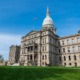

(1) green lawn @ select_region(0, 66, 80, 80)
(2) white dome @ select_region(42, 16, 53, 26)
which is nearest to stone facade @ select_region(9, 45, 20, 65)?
(2) white dome @ select_region(42, 16, 53, 26)

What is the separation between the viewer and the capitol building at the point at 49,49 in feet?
240

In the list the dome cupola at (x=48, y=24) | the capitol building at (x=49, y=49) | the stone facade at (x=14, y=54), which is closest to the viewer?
the capitol building at (x=49, y=49)

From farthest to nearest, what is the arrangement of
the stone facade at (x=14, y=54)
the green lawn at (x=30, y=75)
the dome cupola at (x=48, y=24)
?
1. the dome cupola at (x=48, y=24)
2. the stone facade at (x=14, y=54)
3. the green lawn at (x=30, y=75)

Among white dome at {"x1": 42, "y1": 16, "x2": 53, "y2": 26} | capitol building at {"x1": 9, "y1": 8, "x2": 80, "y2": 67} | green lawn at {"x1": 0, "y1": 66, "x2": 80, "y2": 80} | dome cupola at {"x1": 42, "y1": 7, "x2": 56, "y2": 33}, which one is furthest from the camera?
white dome at {"x1": 42, "y1": 16, "x2": 53, "y2": 26}

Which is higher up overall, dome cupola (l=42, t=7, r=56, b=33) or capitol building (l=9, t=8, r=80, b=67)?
dome cupola (l=42, t=7, r=56, b=33)

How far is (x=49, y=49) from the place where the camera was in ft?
241

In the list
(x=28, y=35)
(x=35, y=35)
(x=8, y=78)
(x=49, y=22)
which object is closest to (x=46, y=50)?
(x=35, y=35)

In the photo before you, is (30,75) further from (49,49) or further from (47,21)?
(47,21)

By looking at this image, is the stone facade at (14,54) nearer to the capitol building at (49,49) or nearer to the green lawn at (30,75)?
the capitol building at (49,49)

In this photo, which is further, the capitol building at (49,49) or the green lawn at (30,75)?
the capitol building at (49,49)

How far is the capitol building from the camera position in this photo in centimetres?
7325

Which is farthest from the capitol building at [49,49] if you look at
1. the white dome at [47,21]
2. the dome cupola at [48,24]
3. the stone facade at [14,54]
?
the white dome at [47,21]

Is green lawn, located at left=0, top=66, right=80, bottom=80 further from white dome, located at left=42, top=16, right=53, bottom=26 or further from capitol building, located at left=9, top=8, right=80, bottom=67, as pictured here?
white dome, located at left=42, top=16, right=53, bottom=26

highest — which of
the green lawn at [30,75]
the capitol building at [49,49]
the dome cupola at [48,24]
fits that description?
the dome cupola at [48,24]
